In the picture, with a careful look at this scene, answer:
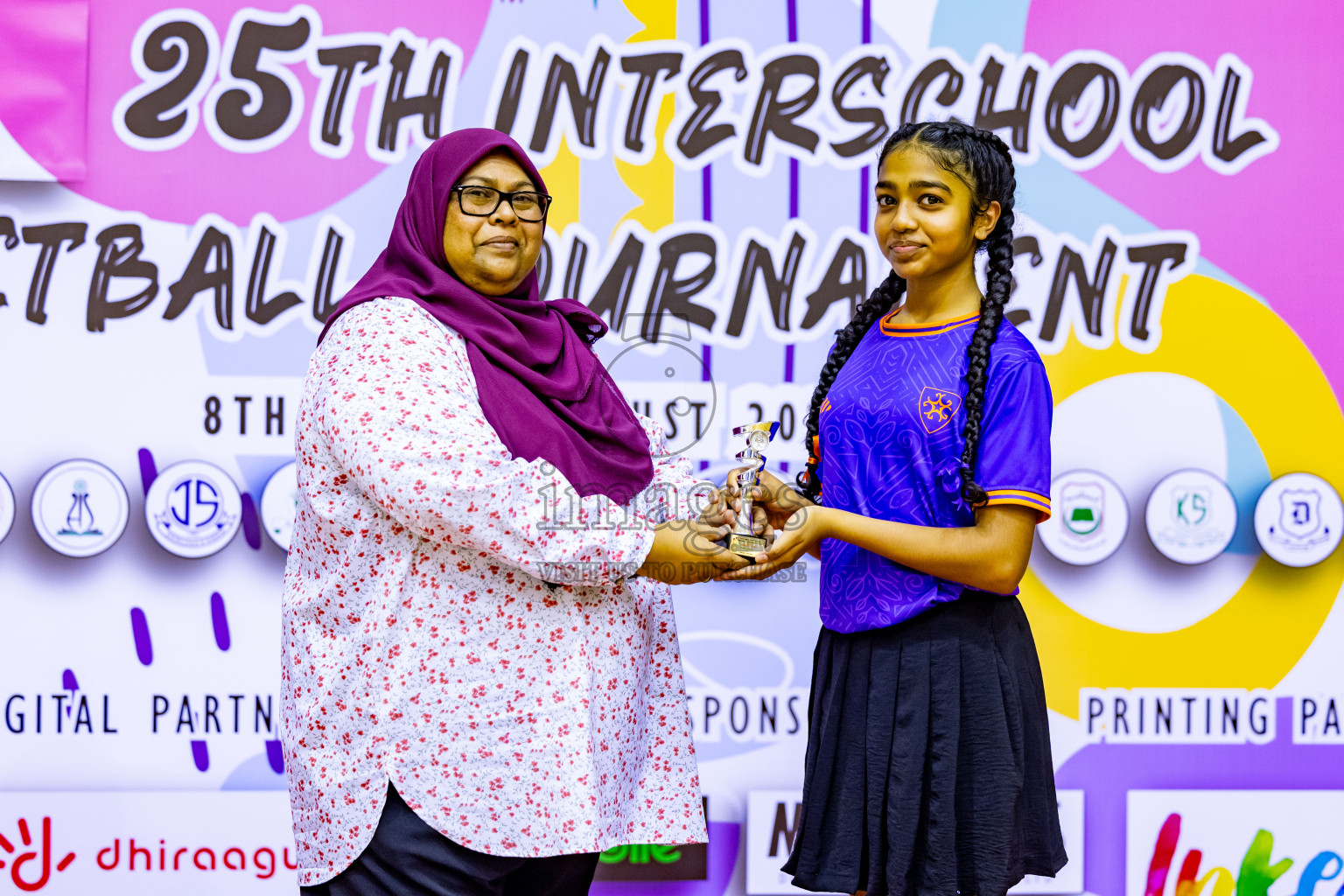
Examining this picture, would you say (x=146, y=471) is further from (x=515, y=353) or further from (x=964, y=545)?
(x=964, y=545)

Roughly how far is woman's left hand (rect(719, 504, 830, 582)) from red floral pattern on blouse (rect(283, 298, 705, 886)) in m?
0.20

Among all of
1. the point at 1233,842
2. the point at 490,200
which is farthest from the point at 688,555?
the point at 1233,842

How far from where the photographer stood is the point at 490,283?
1.69 meters

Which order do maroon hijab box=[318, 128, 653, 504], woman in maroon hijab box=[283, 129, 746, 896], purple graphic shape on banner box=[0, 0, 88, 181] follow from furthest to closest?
1. purple graphic shape on banner box=[0, 0, 88, 181]
2. maroon hijab box=[318, 128, 653, 504]
3. woman in maroon hijab box=[283, 129, 746, 896]

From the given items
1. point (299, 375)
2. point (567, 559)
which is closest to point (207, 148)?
point (299, 375)

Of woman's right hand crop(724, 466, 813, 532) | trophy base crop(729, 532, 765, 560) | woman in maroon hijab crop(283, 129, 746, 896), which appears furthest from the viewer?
woman's right hand crop(724, 466, 813, 532)

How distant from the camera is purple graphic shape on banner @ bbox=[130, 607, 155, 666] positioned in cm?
259

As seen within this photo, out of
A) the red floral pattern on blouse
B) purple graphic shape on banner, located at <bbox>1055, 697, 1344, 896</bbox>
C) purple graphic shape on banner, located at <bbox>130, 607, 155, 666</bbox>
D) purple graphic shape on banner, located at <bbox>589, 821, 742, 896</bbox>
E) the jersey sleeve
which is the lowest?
purple graphic shape on banner, located at <bbox>589, 821, 742, 896</bbox>

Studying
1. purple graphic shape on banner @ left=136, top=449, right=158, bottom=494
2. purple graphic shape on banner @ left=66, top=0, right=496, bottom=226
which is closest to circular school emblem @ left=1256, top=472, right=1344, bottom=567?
purple graphic shape on banner @ left=66, top=0, right=496, bottom=226

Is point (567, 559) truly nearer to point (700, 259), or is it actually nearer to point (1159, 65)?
point (700, 259)

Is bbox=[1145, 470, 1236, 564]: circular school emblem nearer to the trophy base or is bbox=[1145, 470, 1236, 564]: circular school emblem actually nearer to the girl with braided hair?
the girl with braided hair

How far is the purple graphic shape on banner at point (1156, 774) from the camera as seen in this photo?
2.74m

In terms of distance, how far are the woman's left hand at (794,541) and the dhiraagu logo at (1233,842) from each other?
1.57m

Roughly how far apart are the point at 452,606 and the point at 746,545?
44 centimetres
